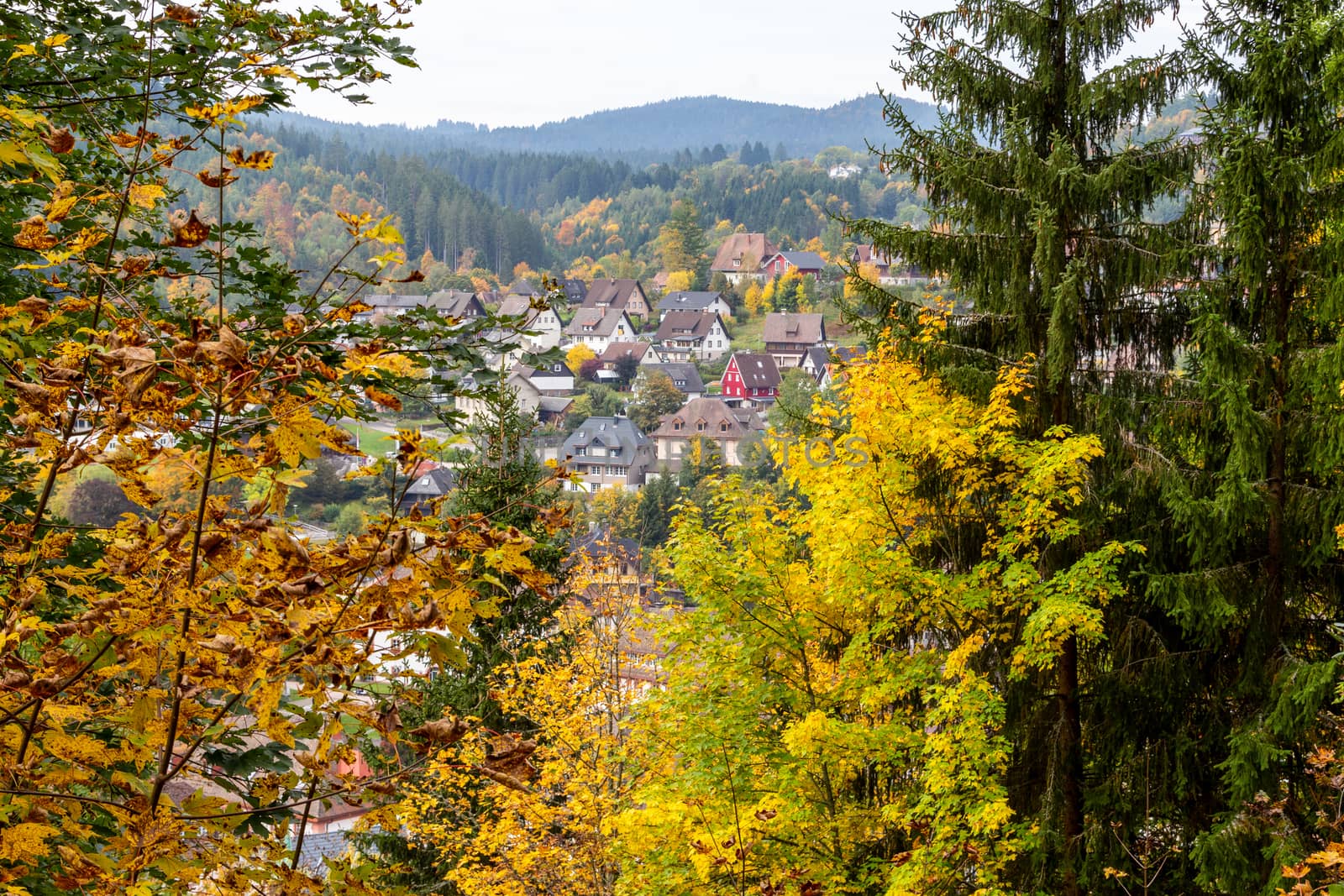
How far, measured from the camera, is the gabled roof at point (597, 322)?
104m

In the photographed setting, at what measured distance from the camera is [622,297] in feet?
362

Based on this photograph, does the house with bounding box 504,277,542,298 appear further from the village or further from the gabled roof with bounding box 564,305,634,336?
the gabled roof with bounding box 564,305,634,336

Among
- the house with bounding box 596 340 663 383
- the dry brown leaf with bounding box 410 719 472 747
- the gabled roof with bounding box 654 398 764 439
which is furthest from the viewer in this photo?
the house with bounding box 596 340 663 383

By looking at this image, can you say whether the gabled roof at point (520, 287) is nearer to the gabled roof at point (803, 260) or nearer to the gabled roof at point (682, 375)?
the gabled roof at point (803, 260)

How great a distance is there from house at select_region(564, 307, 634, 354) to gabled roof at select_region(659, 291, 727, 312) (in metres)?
5.63

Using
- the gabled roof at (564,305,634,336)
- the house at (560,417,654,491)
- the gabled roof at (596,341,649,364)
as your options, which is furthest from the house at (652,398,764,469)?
the gabled roof at (564,305,634,336)

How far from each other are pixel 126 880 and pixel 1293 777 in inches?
366

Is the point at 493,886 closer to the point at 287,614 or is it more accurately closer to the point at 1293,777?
the point at 1293,777

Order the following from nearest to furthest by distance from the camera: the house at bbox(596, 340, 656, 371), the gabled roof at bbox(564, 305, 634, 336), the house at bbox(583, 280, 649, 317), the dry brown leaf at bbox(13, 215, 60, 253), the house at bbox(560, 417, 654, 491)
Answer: the dry brown leaf at bbox(13, 215, 60, 253) < the house at bbox(560, 417, 654, 491) < the house at bbox(596, 340, 656, 371) < the gabled roof at bbox(564, 305, 634, 336) < the house at bbox(583, 280, 649, 317)

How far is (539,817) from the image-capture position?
40.3 feet

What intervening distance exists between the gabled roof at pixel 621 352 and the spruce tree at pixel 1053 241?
262 ft

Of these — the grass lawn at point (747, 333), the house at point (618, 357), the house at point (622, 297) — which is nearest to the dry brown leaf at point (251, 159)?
the house at point (618, 357)

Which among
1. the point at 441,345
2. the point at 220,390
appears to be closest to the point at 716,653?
the point at 441,345

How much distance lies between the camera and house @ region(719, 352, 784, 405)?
79.8 metres
